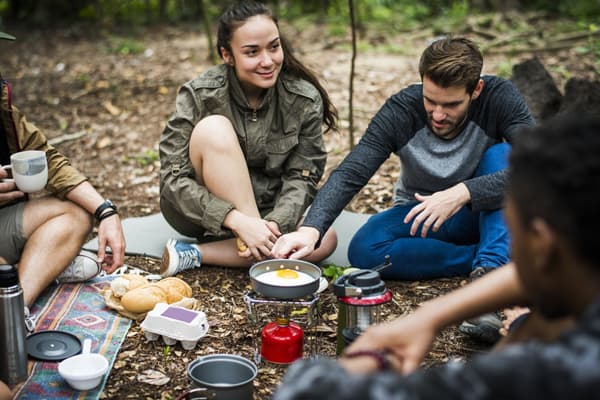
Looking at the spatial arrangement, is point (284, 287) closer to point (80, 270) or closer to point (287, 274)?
point (287, 274)

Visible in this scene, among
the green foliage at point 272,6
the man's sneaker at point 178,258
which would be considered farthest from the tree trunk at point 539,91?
the green foliage at point 272,6

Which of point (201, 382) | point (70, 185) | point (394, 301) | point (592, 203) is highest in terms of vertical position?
point (592, 203)

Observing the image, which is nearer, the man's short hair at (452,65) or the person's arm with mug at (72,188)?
the man's short hair at (452,65)

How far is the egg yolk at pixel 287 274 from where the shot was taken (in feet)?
10.5

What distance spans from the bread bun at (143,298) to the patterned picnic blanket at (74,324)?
0.09 m

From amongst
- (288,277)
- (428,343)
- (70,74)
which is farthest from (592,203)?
(70,74)

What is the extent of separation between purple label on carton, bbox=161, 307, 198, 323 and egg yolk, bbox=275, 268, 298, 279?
43 centimetres

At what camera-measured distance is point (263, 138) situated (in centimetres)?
408

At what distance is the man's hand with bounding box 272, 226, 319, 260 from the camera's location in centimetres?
340

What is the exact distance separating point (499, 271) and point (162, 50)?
28.1 ft

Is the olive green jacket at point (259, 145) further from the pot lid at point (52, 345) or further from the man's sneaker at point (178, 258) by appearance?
the pot lid at point (52, 345)

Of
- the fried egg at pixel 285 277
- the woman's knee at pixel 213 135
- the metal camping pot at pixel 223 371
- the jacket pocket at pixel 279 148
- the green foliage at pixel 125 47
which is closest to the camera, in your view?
the metal camping pot at pixel 223 371

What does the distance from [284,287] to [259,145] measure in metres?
1.28

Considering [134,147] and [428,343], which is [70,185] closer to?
[428,343]
